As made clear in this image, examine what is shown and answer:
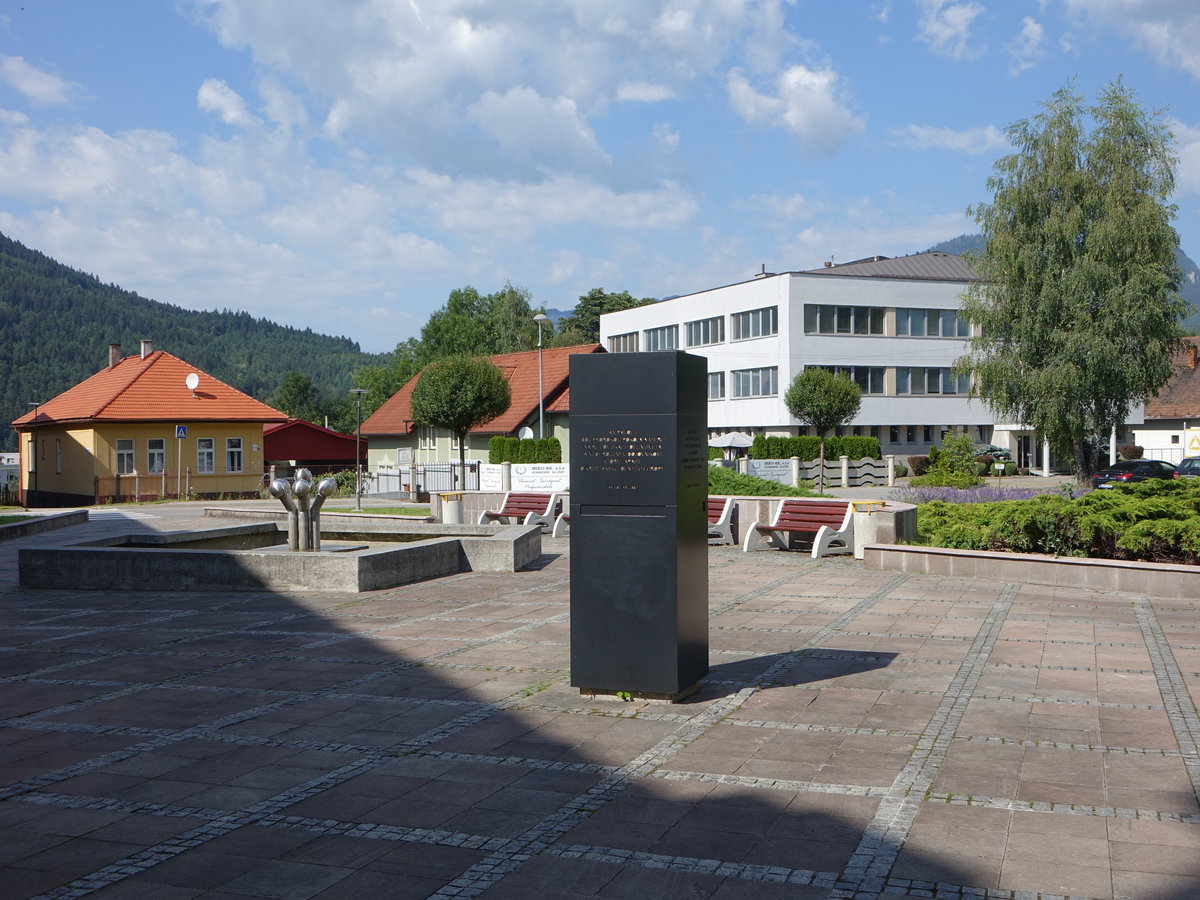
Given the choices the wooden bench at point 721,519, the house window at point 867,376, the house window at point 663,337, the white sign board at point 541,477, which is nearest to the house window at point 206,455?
the white sign board at point 541,477

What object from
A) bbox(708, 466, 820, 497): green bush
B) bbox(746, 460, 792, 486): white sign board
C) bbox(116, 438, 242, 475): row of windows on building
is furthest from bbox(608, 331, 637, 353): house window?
bbox(708, 466, 820, 497): green bush

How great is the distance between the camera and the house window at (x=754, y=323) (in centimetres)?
5600

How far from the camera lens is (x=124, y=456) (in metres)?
43.8

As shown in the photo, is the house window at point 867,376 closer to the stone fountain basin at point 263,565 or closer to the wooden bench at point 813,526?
the wooden bench at point 813,526

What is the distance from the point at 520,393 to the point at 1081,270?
1066 inches

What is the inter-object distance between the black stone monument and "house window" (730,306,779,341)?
1935 inches

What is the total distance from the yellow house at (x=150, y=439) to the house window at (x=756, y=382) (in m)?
23.5

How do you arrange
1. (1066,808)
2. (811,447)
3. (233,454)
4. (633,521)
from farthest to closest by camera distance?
(811,447), (233,454), (633,521), (1066,808)

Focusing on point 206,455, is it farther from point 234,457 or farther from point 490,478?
point 490,478

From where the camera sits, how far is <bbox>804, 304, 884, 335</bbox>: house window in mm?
55219

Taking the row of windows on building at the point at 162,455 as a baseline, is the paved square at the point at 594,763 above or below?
below

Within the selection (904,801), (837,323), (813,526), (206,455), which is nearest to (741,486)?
(813,526)

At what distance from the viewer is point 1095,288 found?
33.7m

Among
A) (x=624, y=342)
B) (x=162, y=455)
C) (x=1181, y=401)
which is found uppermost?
(x=624, y=342)
